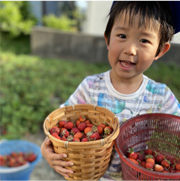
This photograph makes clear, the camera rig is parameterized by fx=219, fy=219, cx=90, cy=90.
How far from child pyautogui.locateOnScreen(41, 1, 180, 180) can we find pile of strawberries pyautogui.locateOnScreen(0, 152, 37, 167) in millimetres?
1333

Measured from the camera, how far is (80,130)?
1002 mm

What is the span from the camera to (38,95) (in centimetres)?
282

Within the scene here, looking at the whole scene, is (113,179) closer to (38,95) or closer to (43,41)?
(38,95)

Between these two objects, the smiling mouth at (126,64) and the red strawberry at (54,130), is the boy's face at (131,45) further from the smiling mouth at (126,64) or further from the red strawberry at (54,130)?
the red strawberry at (54,130)

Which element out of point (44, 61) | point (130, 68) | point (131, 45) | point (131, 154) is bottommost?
point (44, 61)

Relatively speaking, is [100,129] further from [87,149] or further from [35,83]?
[35,83]

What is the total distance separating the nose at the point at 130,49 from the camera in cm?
88

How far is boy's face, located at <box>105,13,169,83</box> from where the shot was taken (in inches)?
34.5

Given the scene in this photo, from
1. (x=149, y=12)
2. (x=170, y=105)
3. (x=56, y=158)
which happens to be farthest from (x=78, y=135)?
Answer: (x=149, y=12)

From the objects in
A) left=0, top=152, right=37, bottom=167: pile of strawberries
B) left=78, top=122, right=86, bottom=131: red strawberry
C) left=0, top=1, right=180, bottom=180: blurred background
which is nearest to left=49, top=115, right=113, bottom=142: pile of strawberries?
left=78, top=122, right=86, bottom=131: red strawberry

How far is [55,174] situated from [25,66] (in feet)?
7.36

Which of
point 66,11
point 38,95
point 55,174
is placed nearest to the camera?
point 55,174

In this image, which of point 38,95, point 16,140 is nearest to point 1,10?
point 38,95

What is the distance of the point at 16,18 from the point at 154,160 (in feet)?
16.9
